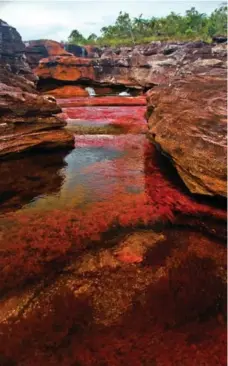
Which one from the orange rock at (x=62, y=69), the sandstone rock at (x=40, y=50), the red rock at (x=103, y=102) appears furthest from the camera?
the sandstone rock at (x=40, y=50)

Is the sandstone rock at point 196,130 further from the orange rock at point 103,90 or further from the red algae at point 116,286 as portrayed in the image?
the orange rock at point 103,90

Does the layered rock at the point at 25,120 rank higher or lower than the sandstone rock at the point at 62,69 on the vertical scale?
lower

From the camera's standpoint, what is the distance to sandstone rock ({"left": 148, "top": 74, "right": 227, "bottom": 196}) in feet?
25.7

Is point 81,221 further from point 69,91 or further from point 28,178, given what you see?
point 69,91

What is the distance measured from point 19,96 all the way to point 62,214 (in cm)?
679

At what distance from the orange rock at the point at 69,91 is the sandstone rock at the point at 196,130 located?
3675 cm

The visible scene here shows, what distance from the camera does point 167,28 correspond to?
6981 centimetres

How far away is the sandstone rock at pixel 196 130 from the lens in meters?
7.84

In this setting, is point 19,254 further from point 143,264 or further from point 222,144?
point 222,144

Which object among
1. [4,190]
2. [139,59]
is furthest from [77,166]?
[139,59]

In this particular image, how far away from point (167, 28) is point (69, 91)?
36.5m

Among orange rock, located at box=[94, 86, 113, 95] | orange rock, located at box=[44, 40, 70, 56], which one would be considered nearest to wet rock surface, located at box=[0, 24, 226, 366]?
orange rock, located at box=[94, 86, 113, 95]

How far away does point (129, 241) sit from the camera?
23.1 ft

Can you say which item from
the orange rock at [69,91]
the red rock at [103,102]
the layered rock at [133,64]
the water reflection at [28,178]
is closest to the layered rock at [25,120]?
the water reflection at [28,178]
